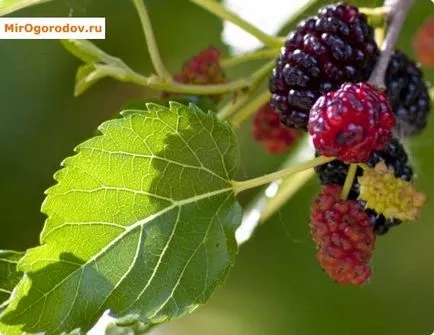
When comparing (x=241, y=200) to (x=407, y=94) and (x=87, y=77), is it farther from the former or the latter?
(x=87, y=77)

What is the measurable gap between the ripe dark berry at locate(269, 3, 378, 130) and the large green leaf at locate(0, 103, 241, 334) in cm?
8

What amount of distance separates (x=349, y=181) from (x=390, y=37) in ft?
0.58

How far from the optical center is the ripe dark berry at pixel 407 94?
3.59ft

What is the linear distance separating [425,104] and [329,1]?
170 mm

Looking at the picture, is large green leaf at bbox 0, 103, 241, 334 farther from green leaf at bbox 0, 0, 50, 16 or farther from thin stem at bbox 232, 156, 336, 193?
green leaf at bbox 0, 0, 50, 16

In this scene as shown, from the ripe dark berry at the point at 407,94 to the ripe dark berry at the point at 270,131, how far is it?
0.16 meters

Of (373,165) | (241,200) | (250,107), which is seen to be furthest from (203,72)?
(241,200)

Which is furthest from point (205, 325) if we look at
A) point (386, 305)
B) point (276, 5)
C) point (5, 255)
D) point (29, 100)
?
point (5, 255)

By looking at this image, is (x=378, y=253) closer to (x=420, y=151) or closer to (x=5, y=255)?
(x=420, y=151)

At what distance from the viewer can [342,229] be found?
2.86 ft

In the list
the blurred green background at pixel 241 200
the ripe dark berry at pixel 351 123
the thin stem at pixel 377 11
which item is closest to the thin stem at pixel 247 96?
→ the thin stem at pixel 377 11

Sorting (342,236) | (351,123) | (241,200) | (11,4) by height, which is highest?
(11,4)

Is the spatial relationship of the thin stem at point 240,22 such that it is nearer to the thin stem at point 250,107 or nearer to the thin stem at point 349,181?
the thin stem at point 250,107

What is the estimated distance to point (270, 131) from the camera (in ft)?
4.13
